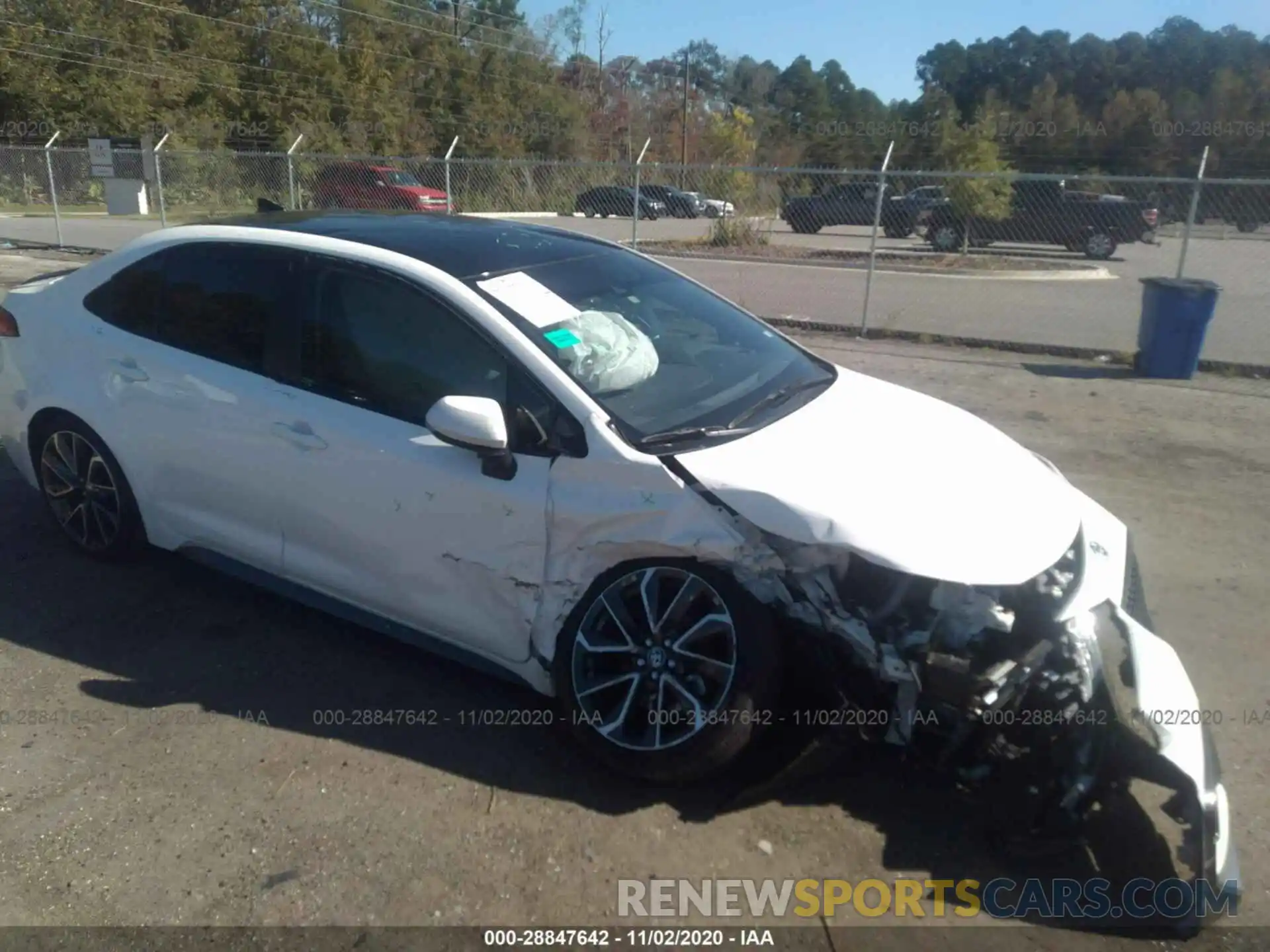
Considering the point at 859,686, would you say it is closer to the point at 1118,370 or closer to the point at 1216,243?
the point at 1118,370

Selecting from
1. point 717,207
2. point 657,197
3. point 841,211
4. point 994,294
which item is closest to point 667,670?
point 994,294

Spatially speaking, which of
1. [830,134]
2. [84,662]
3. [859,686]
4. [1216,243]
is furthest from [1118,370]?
[830,134]

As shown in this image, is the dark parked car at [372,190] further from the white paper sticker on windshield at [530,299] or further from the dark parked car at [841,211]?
the white paper sticker on windshield at [530,299]

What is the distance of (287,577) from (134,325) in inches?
53.6

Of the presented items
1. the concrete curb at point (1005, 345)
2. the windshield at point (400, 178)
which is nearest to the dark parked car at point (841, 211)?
the windshield at point (400, 178)

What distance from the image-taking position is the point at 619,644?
10.6 ft

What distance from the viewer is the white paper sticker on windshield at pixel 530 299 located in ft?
11.8

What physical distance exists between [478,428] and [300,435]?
0.91 metres

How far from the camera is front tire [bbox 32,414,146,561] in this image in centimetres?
447

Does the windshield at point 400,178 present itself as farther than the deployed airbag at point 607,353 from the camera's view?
Yes

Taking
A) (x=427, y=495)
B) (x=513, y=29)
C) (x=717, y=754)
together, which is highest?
(x=513, y=29)

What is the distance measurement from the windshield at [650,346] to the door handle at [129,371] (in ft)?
5.32

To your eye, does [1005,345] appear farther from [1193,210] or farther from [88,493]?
[88,493]

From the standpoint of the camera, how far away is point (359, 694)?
3.76 metres
